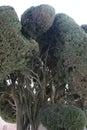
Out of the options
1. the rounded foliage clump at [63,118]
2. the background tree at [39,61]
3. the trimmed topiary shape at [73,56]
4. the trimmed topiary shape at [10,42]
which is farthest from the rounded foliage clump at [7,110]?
the trimmed topiary shape at [10,42]

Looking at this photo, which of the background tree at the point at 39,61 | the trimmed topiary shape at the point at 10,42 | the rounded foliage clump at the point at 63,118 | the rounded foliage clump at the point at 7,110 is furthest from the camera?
the rounded foliage clump at the point at 7,110

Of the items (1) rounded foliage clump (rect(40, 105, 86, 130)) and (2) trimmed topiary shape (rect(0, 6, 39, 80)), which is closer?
(2) trimmed topiary shape (rect(0, 6, 39, 80))

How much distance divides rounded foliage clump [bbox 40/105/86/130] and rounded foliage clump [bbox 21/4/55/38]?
1848 mm

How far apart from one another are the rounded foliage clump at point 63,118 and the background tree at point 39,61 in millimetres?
91

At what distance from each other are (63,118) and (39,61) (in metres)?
1.56

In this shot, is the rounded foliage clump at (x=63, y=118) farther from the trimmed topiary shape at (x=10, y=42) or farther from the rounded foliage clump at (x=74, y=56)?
the trimmed topiary shape at (x=10, y=42)

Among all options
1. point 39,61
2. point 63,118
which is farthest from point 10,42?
point 63,118

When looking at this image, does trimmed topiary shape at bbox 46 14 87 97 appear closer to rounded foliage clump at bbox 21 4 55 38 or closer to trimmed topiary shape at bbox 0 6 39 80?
rounded foliage clump at bbox 21 4 55 38

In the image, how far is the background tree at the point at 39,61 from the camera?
221 inches

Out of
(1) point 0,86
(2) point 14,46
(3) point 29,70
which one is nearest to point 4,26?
(2) point 14,46

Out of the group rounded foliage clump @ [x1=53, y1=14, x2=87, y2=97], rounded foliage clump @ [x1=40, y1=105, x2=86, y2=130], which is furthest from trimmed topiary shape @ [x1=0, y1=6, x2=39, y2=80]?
rounded foliage clump @ [x1=40, y1=105, x2=86, y2=130]

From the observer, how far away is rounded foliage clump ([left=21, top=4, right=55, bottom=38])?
20.2ft

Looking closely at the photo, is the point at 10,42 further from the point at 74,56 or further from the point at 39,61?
the point at 39,61

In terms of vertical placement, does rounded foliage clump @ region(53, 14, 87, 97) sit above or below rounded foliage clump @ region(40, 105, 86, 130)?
above
